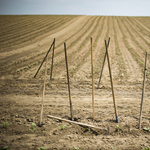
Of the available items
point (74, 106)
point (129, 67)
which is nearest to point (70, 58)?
point (129, 67)

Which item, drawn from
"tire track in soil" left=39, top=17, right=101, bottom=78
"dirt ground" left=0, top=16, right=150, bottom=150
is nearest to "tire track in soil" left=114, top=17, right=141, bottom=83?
"dirt ground" left=0, top=16, right=150, bottom=150

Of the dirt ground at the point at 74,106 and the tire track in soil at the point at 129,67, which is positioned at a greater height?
the tire track in soil at the point at 129,67

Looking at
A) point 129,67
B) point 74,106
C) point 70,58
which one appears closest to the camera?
point 74,106

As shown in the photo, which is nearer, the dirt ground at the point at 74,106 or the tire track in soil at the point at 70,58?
the dirt ground at the point at 74,106

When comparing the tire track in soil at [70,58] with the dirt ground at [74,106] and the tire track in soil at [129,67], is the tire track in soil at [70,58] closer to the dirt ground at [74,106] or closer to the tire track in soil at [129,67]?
the dirt ground at [74,106]

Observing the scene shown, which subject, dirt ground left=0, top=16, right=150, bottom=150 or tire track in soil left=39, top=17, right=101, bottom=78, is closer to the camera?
dirt ground left=0, top=16, right=150, bottom=150

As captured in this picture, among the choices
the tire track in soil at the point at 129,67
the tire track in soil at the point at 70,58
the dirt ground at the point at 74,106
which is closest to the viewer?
the dirt ground at the point at 74,106

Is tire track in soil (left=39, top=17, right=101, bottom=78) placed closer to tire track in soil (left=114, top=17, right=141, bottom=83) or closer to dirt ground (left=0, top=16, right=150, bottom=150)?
dirt ground (left=0, top=16, right=150, bottom=150)

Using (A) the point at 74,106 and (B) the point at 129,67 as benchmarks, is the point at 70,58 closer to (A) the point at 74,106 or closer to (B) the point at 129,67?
(B) the point at 129,67

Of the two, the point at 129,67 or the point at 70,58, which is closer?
the point at 129,67

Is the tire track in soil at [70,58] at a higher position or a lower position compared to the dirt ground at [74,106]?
higher

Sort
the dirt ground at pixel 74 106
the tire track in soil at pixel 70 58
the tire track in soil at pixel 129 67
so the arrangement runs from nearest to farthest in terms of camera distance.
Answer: the dirt ground at pixel 74 106 → the tire track in soil at pixel 129 67 → the tire track in soil at pixel 70 58

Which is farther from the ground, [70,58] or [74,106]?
[70,58]

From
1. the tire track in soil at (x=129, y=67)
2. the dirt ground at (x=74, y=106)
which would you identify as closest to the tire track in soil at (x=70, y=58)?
the dirt ground at (x=74, y=106)
